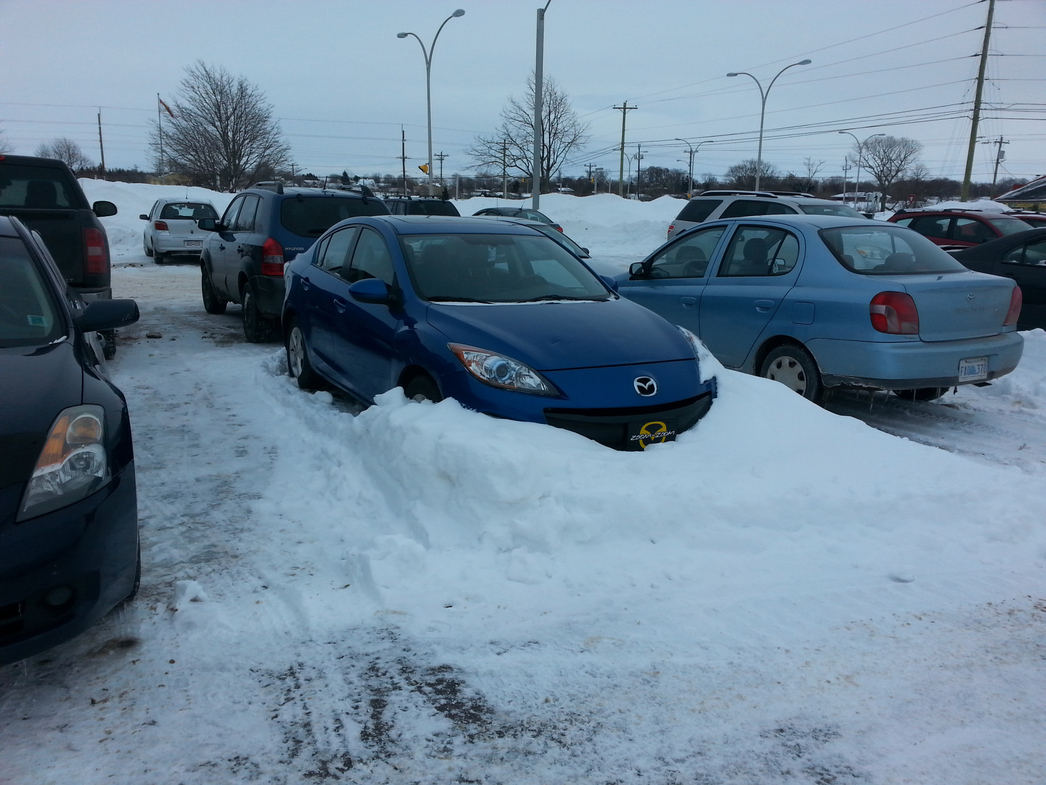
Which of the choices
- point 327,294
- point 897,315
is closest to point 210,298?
point 327,294

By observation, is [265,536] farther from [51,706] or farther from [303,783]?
[303,783]

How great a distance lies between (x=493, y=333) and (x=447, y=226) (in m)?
1.73

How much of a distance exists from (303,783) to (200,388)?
5557 mm

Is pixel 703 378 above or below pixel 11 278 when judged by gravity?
below

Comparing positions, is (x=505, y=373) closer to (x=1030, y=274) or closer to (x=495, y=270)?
(x=495, y=270)

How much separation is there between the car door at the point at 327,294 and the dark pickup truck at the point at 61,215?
2389 mm

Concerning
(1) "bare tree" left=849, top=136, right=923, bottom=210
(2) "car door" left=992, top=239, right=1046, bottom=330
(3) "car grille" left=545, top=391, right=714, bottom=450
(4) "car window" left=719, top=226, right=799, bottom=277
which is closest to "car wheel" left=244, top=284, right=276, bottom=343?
(4) "car window" left=719, top=226, right=799, bottom=277

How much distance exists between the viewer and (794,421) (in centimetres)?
495

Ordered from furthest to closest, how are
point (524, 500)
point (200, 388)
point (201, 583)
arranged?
point (200, 388) < point (524, 500) < point (201, 583)

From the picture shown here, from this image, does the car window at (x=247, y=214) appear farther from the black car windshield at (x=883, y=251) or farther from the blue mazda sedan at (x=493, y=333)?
the black car windshield at (x=883, y=251)

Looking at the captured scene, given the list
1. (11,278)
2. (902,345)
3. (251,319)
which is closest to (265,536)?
(11,278)

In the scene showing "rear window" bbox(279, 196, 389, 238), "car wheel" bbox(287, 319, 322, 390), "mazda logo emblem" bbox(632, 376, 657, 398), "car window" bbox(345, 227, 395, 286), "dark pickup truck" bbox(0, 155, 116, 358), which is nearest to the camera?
"mazda logo emblem" bbox(632, 376, 657, 398)

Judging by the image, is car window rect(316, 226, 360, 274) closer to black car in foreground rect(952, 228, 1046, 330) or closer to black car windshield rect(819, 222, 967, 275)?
black car windshield rect(819, 222, 967, 275)

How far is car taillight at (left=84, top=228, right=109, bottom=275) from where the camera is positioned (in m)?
7.83
